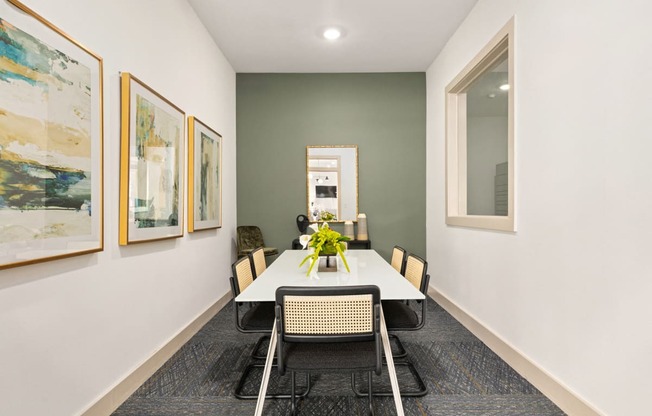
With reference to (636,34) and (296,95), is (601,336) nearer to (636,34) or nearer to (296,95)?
(636,34)

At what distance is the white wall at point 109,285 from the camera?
4.86 feet

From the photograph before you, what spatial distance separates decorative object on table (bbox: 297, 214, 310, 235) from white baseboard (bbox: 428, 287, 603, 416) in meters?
2.20

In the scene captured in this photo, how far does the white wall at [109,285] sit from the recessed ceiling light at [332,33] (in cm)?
126

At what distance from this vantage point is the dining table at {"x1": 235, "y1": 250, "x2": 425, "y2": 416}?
1.72 meters

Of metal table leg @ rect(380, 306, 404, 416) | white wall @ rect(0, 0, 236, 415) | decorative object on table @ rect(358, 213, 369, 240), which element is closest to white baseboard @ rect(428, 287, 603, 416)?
metal table leg @ rect(380, 306, 404, 416)

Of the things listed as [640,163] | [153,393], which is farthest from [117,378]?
[640,163]

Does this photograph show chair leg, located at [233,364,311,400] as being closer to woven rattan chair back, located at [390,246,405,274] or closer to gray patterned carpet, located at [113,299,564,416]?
gray patterned carpet, located at [113,299,564,416]

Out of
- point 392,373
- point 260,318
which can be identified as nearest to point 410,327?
point 392,373

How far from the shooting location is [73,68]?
171 cm

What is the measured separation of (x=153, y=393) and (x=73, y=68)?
1.86 metres

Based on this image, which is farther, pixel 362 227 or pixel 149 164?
pixel 362 227

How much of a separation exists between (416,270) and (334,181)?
272 cm

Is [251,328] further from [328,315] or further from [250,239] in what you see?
[250,239]

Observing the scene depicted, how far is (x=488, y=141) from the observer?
162 inches
